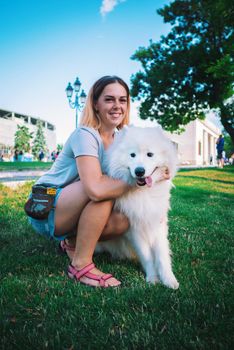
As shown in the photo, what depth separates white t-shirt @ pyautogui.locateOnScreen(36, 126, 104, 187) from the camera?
2.69 metres

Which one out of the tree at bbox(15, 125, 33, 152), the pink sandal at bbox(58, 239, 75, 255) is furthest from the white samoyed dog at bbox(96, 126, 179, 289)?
the tree at bbox(15, 125, 33, 152)

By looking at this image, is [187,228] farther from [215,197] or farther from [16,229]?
[215,197]

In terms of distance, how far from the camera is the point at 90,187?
2592mm

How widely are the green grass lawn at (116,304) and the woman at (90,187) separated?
0.23m

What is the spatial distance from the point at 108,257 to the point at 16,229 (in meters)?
1.65

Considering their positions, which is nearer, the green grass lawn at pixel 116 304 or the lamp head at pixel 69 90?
the green grass lawn at pixel 116 304

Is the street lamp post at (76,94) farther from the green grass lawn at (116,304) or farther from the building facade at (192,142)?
the building facade at (192,142)

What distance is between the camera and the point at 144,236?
280cm

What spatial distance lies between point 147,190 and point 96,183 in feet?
1.54

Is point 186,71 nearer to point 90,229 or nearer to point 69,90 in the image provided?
point 69,90

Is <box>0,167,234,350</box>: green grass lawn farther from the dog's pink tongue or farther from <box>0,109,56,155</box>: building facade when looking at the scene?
<box>0,109,56,155</box>: building facade

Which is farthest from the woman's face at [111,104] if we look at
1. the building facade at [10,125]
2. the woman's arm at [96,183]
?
the building facade at [10,125]

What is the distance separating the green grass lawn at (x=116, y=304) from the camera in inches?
70.8

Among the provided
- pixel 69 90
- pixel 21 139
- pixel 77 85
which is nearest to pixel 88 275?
pixel 69 90
